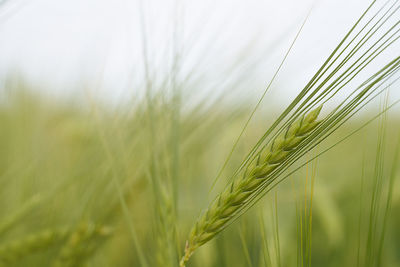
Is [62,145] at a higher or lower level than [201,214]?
higher

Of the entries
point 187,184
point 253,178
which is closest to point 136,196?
point 187,184

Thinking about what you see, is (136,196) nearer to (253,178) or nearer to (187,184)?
(187,184)

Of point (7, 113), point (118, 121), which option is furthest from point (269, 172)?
point (7, 113)

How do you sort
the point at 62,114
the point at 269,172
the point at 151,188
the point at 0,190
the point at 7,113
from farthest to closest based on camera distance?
1. the point at 62,114
2. the point at 7,113
3. the point at 0,190
4. the point at 151,188
5. the point at 269,172

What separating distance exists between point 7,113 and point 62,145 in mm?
180

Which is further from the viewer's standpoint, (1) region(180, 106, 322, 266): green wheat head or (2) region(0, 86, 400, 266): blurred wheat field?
(2) region(0, 86, 400, 266): blurred wheat field

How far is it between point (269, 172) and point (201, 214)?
9cm

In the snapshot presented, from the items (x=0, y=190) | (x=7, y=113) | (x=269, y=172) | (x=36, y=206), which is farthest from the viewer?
(x=7, y=113)

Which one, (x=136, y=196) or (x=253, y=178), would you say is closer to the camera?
(x=253, y=178)

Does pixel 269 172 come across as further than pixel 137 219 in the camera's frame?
No

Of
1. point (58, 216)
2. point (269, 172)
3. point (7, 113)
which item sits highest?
point (7, 113)

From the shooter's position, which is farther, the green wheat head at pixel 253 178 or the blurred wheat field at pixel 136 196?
the blurred wheat field at pixel 136 196

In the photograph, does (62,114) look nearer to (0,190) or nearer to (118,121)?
(0,190)

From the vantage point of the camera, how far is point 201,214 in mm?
405
